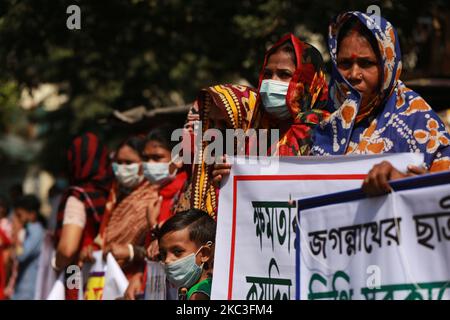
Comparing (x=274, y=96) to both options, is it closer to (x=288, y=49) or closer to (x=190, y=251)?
(x=288, y=49)

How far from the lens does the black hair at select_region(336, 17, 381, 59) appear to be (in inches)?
200

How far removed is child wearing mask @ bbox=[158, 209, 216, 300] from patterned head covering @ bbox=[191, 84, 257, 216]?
1.01 ft

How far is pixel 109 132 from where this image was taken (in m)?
13.5

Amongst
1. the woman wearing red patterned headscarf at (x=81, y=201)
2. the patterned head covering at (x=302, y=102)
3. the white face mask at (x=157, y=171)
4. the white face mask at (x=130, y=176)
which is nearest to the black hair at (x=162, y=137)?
the white face mask at (x=157, y=171)

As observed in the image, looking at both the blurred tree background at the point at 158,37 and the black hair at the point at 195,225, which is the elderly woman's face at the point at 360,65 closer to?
the black hair at the point at 195,225

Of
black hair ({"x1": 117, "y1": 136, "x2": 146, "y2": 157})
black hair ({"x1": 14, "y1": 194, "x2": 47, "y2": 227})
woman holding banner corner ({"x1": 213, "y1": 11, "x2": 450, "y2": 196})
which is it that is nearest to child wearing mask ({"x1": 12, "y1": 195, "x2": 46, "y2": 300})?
black hair ({"x1": 14, "y1": 194, "x2": 47, "y2": 227})

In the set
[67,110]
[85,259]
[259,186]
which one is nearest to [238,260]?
[259,186]

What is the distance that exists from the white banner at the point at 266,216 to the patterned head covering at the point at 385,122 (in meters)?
0.31

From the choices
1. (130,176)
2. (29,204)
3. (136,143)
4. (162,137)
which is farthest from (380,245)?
(29,204)

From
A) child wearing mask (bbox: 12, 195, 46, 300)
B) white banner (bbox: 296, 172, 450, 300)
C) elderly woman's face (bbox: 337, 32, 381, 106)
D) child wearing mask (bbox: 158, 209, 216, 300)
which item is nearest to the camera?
white banner (bbox: 296, 172, 450, 300)

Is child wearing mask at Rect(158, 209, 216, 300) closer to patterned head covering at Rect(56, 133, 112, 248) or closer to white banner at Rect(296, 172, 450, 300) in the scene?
white banner at Rect(296, 172, 450, 300)

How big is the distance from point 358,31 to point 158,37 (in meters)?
6.61

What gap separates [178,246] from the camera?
5.52m
